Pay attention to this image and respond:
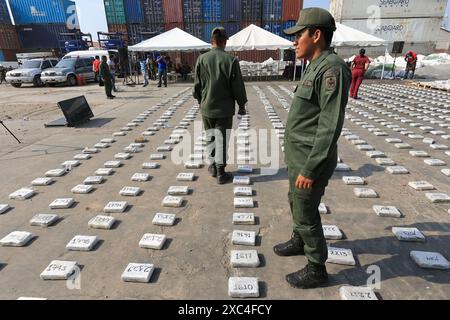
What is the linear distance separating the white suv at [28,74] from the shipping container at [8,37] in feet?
59.0

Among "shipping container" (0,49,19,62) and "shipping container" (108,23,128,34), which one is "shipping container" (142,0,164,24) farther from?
"shipping container" (0,49,19,62)

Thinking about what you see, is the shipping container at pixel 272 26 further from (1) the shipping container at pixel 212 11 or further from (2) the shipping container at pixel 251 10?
(1) the shipping container at pixel 212 11

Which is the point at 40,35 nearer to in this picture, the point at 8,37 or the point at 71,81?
the point at 8,37

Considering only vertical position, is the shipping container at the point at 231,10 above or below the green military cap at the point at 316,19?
above

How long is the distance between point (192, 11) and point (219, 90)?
2672 centimetres

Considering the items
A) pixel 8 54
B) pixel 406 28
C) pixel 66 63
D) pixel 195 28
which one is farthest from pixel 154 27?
pixel 406 28

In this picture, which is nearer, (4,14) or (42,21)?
(4,14)

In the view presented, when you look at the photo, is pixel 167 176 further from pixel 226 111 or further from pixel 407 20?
pixel 407 20

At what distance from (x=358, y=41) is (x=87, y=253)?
1694 cm

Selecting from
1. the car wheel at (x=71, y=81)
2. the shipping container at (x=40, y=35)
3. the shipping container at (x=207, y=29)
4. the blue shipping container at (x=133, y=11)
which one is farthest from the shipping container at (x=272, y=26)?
the shipping container at (x=40, y=35)

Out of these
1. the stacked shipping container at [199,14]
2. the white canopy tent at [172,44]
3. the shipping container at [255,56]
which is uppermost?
the stacked shipping container at [199,14]

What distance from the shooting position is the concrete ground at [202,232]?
7.57ft

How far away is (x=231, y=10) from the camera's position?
87.7 feet

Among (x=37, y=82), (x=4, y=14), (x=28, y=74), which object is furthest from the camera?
(x=4, y=14)
